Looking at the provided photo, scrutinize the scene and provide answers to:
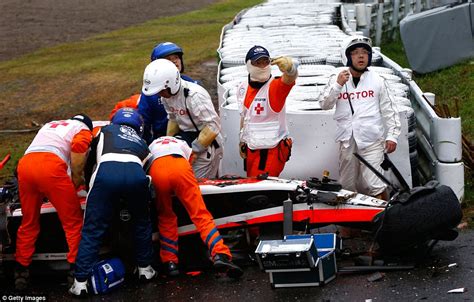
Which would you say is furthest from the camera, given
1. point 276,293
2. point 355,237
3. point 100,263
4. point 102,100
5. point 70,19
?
point 70,19

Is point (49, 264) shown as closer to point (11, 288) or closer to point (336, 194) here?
point (11, 288)

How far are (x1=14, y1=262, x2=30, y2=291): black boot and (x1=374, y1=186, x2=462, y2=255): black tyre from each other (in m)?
3.12

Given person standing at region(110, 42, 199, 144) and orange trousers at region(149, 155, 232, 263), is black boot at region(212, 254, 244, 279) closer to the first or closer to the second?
orange trousers at region(149, 155, 232, 263)

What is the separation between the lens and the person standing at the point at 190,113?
946 cm

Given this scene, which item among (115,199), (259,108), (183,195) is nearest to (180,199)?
(183,195)

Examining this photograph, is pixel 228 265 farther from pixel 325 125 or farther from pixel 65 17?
pixel 65 17

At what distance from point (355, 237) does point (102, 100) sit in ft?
29.5

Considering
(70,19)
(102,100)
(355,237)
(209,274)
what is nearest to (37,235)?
(209,274)

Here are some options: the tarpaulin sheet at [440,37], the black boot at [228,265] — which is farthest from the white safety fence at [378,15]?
the black boot at [228,265]

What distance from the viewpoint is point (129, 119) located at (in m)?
9.27

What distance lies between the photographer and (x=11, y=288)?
8992 mm

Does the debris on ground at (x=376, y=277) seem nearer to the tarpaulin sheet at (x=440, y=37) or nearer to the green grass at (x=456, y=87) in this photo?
the green grass at (x=456, y=87)

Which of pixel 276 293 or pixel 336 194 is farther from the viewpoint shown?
pixel 336 194

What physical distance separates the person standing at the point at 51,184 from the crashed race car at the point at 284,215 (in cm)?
18
